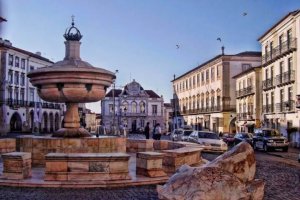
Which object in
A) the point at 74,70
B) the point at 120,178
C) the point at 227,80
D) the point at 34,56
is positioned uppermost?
the point at 34,56

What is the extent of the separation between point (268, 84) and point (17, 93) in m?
37.9

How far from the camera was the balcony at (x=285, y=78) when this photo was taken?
39.7 metres

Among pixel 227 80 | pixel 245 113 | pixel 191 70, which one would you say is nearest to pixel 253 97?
pixel 245 113

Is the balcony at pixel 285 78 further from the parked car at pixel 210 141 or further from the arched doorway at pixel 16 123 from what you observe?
the arched doorway at pixel 16 123

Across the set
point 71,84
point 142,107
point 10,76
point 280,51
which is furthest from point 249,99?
point 142,107

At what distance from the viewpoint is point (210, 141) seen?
27312 millimetres

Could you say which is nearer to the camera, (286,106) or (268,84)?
(286,106)

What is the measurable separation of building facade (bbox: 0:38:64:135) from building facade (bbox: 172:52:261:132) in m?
26.1

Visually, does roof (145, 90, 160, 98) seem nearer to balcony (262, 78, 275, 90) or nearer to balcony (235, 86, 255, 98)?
balcony (235, 86, 255, 98)

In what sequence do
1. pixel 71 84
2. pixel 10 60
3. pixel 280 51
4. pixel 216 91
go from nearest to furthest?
pixel 71 84 < pixel 280 51 < pixel 10 60 < pixel 216 91

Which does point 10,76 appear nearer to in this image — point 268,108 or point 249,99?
point 249,99

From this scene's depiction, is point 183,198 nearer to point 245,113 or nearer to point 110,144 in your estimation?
point 110,144

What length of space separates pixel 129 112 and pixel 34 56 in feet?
108

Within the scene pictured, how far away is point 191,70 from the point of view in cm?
8156
